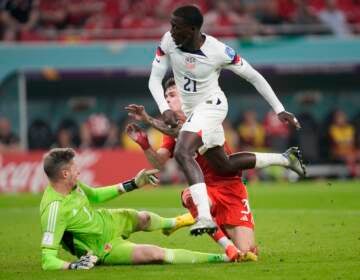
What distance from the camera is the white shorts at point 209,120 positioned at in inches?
403

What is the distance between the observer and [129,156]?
2405 cm

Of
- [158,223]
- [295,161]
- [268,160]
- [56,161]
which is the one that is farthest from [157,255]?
[295,161]

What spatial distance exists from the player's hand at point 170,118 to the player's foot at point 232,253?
142cm

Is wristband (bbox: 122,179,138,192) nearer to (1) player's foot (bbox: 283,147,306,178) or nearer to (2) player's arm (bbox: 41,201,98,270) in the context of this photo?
(2) player's arm (bbox: 41,201,98,270)

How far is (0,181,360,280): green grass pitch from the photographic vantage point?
9.41m

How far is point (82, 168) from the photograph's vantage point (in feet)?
77.7

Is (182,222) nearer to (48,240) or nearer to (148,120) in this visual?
(148,120)

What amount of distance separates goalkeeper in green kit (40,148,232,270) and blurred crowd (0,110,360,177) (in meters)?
15.4

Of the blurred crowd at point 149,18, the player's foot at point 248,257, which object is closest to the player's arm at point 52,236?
the player's foot at point 248,257

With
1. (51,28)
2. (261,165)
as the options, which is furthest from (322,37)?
(261,165)

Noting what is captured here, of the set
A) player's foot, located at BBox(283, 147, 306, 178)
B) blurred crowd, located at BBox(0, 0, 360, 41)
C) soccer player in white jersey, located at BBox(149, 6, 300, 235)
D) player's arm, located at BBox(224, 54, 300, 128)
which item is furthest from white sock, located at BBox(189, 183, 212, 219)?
blurred crowd, located at BBox(0, 0, 360, 41)

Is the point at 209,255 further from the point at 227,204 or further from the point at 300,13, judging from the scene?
the point at 300,13

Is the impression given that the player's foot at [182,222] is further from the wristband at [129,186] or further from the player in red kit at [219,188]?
the wristband at [129,186]

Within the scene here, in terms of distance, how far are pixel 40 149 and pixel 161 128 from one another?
16.8 metres
